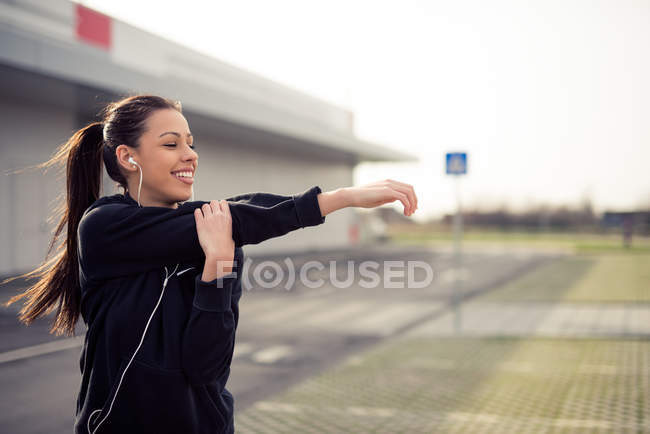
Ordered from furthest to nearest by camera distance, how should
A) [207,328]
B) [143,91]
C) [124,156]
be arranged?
[143,91]
[124,156]
[207,328]

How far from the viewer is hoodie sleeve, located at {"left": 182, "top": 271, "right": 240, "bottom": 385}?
1.17 m

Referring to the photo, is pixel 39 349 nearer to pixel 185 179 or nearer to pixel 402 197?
pixel 185 179

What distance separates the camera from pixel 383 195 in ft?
4.02

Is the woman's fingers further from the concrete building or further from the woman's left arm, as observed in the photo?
the concrete building

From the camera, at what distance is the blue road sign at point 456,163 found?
8.12 m

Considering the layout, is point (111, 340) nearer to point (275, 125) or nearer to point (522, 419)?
point (522, 419)

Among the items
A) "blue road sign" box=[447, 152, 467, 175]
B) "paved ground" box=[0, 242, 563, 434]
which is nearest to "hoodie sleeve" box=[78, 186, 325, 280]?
"paved ground" box=[0, 242, 563, 434]

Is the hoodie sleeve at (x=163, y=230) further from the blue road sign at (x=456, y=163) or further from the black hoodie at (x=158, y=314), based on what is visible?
the blue road sign at (x=456, y=163)

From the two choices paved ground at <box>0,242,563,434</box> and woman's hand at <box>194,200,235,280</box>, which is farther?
paved ground at <box>0,242,563,434</box>

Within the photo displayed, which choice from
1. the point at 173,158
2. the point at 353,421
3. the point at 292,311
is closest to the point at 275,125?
the point at 292,311

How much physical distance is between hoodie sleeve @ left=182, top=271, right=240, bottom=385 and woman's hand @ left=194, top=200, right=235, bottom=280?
0.03 m

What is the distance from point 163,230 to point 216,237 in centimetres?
12

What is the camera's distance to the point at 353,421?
456cm

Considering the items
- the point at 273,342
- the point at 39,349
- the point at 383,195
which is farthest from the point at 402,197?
the point at 273,342
